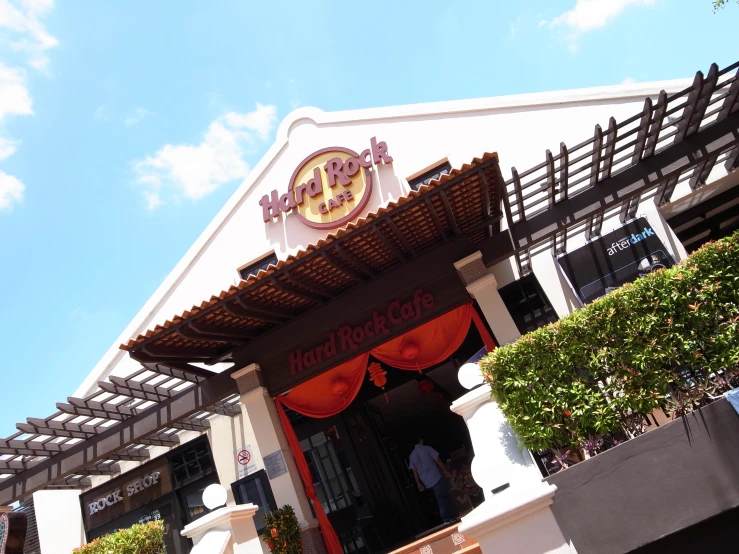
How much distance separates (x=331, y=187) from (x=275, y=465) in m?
5.76

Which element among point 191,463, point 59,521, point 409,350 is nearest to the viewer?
point 409,350

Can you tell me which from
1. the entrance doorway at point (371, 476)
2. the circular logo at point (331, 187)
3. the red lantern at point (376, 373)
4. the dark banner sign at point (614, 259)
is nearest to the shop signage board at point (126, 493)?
the entrance doorway at point (371, 476)

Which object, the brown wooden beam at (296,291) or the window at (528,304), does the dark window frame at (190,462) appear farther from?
the window at (528,304)

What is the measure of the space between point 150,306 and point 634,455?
445 inches

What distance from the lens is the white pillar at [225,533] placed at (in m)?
6.71

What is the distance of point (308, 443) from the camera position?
11.4 meters

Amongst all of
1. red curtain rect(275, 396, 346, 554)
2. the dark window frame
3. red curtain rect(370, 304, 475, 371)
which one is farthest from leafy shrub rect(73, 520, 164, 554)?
the dark window frame

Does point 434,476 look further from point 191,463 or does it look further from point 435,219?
point 191,463

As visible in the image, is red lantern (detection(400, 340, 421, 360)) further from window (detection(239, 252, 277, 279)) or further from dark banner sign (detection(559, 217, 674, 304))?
window (detection(239, 252, 277, 279))

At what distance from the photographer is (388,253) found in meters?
8.77

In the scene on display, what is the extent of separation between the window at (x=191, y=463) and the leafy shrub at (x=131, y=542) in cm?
472

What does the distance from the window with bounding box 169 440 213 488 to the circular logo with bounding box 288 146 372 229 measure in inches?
212

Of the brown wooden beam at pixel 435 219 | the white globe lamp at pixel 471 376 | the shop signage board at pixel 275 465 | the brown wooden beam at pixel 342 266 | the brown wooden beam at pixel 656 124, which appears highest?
the brown wooden beam at pixel 342 266

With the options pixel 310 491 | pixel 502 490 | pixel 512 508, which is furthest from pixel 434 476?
pixel 512 508
